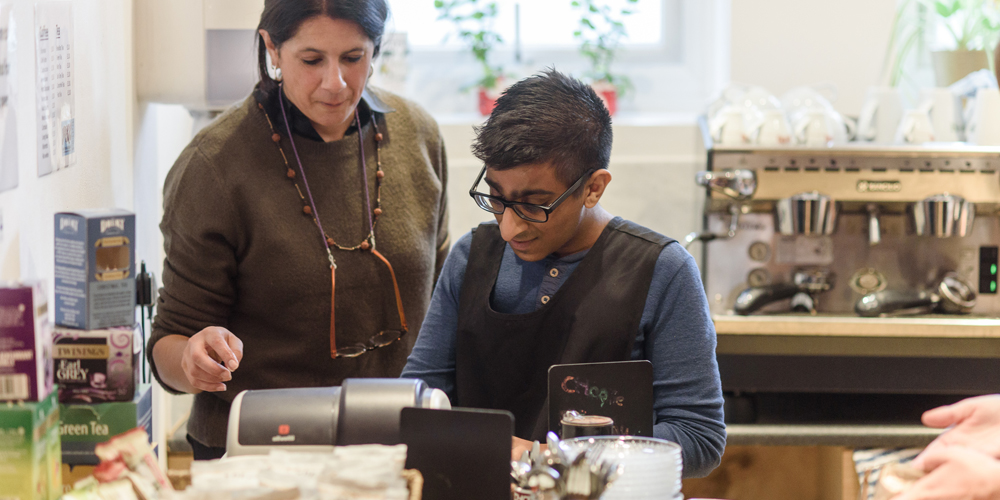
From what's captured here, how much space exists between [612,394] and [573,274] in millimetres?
248

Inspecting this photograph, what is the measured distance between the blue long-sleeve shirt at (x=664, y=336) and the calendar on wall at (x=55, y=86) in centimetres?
63

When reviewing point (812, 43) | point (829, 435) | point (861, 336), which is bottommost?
point (829, 435)

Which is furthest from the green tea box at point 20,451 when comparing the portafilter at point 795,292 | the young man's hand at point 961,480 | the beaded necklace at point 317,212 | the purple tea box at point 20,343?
the portafilter at point 795,292

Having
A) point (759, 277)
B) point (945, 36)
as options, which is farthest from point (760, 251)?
point (945, 36)

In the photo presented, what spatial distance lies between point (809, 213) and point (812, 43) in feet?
2.62

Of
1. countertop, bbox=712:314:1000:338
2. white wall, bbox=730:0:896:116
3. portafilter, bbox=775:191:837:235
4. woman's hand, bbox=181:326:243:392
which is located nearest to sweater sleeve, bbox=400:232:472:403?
woman's hand, bbox=181:326:243:392

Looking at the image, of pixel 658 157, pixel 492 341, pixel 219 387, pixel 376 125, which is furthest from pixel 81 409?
pixel 658 157

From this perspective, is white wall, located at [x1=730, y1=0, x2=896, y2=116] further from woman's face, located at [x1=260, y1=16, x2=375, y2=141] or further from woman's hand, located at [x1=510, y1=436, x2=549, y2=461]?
woman's hand, located at [x1=510, y1=436, x2=549, y2=461]

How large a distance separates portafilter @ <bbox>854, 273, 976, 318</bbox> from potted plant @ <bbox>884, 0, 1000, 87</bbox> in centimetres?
72

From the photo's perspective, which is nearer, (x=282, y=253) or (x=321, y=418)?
(x=321, y=418)

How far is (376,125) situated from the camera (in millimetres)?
1720

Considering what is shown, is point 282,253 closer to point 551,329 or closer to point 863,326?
point 551,329

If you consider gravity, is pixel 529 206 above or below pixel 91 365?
above

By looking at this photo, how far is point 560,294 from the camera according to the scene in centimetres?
132
